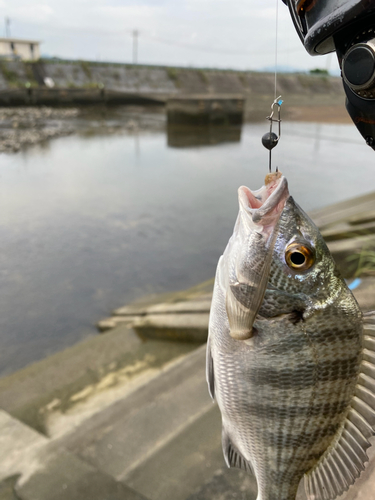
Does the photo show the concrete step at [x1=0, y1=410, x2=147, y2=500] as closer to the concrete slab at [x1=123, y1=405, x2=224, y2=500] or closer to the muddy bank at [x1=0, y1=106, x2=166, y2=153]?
the concrete slab at [x1=123, y1=405, x2=224, y2=500]

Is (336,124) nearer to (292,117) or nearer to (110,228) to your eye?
(292,117)

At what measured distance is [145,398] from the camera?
8.71ft

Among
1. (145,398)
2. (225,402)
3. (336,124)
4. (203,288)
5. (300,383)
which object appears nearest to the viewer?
(300,383)

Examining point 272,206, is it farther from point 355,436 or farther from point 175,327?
point 175,327

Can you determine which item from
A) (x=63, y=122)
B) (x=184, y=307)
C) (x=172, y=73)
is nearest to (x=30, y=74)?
(x=172, y=73)

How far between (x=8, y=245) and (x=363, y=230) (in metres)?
4.61

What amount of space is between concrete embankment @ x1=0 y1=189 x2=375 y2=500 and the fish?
1.77ft

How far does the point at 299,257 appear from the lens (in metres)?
1.08

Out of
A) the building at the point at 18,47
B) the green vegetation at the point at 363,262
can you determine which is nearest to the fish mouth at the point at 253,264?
the green vegetation at the point at 363,262

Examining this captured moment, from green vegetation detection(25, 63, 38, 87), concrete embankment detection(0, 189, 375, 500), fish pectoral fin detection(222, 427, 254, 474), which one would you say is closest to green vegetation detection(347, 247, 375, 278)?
concrete embankment detection(0, 189, 375, 500)

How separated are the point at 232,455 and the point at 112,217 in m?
5.59

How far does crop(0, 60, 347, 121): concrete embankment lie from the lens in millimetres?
Answer: 20281

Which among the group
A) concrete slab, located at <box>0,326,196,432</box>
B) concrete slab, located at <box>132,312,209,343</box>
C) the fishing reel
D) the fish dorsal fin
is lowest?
concrete slab, located at <box>0,326,196,432</box>

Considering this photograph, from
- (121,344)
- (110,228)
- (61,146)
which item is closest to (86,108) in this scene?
(61,146)
